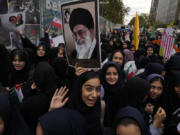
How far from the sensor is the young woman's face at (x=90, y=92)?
1612 mm

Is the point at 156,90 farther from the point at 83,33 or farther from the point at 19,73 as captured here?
the point at 19,73

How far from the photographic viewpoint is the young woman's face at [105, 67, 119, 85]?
235 cm

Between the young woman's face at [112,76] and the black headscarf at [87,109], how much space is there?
0.68 m

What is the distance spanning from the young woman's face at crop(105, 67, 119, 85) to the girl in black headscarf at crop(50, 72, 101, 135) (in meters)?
0.68

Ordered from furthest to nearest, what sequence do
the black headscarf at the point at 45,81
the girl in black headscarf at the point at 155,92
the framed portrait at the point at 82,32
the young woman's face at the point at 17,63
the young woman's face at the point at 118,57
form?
the young woman's face at the point at 118,57 → the young woman's face at the point at 17,63 → the girl in black headscarf at the point at 155,92 → the black headscarf at the point at 45,81 → the framed portrait at the point at 82,32

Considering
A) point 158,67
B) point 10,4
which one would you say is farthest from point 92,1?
point 10,4

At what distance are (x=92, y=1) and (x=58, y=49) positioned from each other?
2.27 meters

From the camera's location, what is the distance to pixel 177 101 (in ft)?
6.63

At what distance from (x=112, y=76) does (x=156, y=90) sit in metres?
0.62

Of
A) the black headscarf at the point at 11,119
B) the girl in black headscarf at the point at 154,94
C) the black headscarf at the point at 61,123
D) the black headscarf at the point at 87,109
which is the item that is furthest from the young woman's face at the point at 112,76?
the black headscarf at the point at 11,119

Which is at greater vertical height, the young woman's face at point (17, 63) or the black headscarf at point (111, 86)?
the young woman's face at point (17, 63)

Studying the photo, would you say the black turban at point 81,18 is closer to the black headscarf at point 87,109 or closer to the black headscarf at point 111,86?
the black headscarf at point 87,109

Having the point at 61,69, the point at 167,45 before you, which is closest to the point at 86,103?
the point at 61,69

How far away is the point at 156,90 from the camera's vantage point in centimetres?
218
